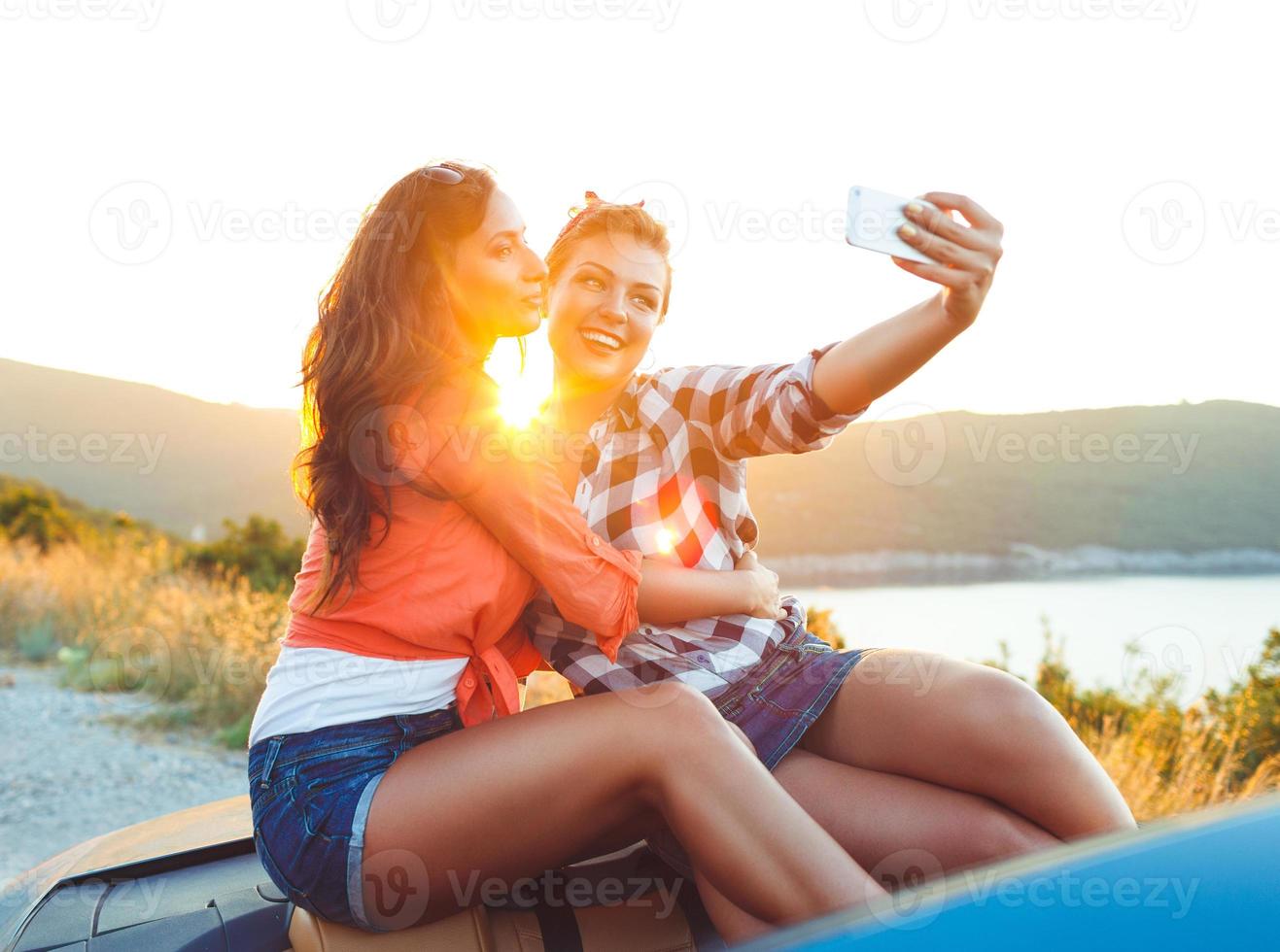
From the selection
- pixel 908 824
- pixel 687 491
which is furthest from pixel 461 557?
pixel 908 824

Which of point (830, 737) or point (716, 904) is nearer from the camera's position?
point (716, 904)

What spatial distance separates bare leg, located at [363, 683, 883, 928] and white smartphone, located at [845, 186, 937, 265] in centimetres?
78

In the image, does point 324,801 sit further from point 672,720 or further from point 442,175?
point 442,175

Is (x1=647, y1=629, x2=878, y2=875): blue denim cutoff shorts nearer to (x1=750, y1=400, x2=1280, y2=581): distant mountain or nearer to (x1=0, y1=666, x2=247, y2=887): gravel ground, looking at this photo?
(x1=750, y1=400, x2=1280, y2=581): distant mountain

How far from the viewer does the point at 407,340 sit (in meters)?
1.75

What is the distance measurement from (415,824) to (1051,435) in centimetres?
247

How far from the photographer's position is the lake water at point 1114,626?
4.12 metres

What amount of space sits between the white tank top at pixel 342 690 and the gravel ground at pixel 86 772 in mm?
3820

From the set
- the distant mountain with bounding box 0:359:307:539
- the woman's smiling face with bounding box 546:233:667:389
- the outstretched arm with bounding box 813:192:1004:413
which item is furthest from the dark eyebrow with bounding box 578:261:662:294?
the distant mountain with bounding box 0:359:307:539

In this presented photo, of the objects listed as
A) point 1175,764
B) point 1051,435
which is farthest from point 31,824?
point 1175,764

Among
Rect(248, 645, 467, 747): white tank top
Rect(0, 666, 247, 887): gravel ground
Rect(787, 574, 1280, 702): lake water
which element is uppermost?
Rect(248, 645, 467, 747): white tank top

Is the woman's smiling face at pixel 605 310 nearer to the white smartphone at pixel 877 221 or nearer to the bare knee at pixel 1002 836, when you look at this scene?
the white smartphone at pixel 877 221

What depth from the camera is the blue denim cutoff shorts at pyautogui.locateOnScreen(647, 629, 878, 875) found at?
1.72m

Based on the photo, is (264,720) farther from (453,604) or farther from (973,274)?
(973,274)
